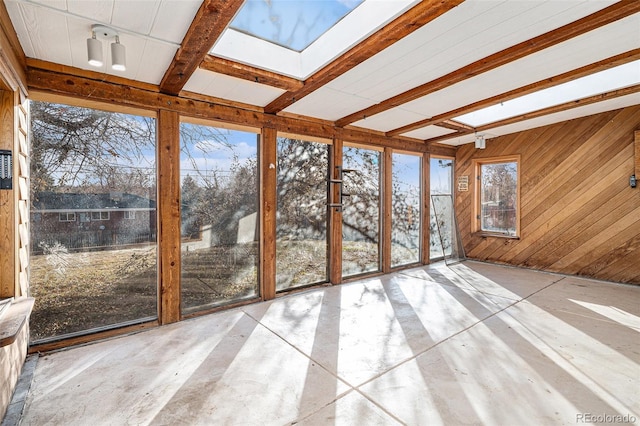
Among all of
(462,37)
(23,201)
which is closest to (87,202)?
(23,201)

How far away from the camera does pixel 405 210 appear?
537 centimetres

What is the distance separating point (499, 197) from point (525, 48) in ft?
12.9

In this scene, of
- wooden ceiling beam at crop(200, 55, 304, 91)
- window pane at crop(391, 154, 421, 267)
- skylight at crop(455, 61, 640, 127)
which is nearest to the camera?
wooden ceiling beam at crop(200, 55, 304, 91)

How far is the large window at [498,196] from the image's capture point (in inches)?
212

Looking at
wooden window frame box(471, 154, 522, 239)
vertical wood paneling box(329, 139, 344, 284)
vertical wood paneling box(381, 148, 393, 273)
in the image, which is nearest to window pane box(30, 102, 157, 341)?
vertical wood paneling box(329, 139, 344, 284)

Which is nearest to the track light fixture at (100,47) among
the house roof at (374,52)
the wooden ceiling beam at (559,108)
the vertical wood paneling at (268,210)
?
the house roof at (374,52)

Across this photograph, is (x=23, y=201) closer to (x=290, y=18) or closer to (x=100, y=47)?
(x=100, y=47)

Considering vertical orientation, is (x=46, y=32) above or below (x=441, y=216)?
above

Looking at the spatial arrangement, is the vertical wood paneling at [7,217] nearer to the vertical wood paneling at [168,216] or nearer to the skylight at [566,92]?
the vertical wood paneling at [168,216]

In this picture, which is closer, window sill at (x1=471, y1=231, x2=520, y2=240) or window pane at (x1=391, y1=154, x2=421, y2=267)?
window pane at (x1=391, y1=154, x2=421, y2=267)

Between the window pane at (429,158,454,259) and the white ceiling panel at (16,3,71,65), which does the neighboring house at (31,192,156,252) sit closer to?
the white ceiling panel at (16,3,71,65)

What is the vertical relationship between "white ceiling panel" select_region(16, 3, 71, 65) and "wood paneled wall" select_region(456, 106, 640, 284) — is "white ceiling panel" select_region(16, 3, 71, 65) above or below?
above

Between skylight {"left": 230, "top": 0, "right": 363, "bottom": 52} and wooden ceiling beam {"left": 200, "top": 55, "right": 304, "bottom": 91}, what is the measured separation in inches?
10.0

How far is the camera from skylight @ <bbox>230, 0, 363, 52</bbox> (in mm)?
2117
